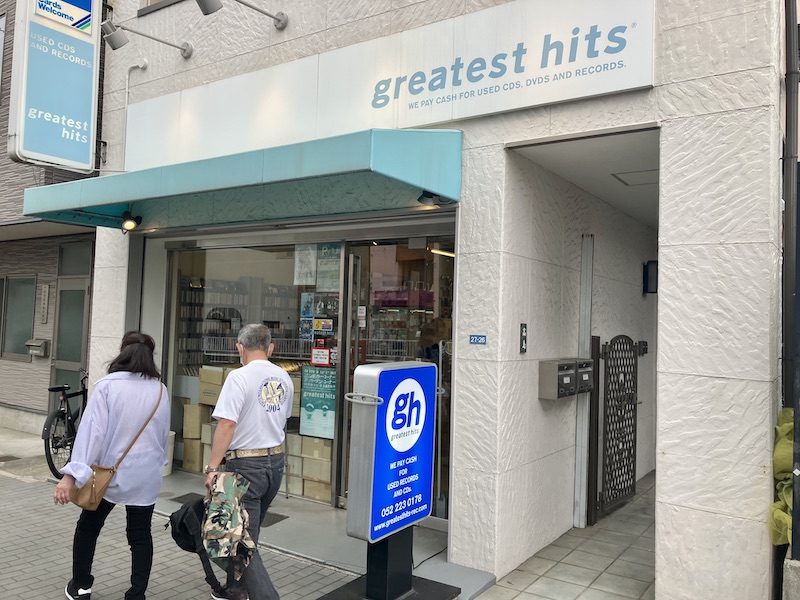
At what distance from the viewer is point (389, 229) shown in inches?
221

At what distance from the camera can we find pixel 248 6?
5.66 meters

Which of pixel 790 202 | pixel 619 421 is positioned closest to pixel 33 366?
pixel 619 421

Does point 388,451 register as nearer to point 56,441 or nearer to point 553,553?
point 553,553

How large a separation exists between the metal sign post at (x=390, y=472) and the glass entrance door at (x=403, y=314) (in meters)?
1.58

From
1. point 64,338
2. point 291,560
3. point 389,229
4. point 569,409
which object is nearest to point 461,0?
point 389,229

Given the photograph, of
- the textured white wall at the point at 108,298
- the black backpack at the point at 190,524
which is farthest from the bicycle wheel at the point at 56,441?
the black backpack at the point at 190,524

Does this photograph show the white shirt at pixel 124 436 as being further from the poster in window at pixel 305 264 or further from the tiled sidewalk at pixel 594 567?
the poster in window at pixel 305 264

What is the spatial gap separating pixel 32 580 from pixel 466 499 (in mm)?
3001

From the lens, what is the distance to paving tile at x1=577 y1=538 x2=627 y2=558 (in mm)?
5039

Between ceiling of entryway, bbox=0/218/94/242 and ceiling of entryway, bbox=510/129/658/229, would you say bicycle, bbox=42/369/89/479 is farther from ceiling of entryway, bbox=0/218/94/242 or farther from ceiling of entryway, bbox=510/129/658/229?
ceiling of entryway, bbox=510/129/658/229

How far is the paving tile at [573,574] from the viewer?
449 centimetres

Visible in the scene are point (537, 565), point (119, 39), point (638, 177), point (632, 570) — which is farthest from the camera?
point (119, 39)

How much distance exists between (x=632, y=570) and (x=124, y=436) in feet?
12.0

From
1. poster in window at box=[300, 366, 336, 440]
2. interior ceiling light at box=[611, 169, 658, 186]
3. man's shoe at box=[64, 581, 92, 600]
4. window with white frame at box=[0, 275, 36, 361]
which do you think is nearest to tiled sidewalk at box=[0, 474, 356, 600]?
man's shoe at box=[64, 581, 92, 600]
